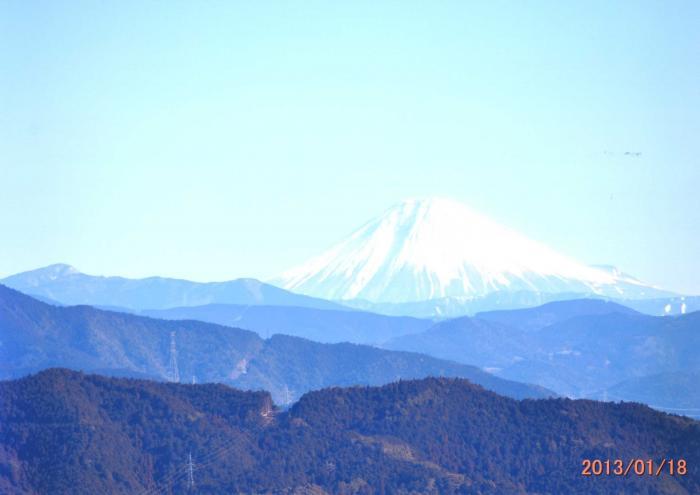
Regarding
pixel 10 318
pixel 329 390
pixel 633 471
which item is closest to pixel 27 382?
pixel 329 390

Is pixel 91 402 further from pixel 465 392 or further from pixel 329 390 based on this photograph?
pixel 465 392
